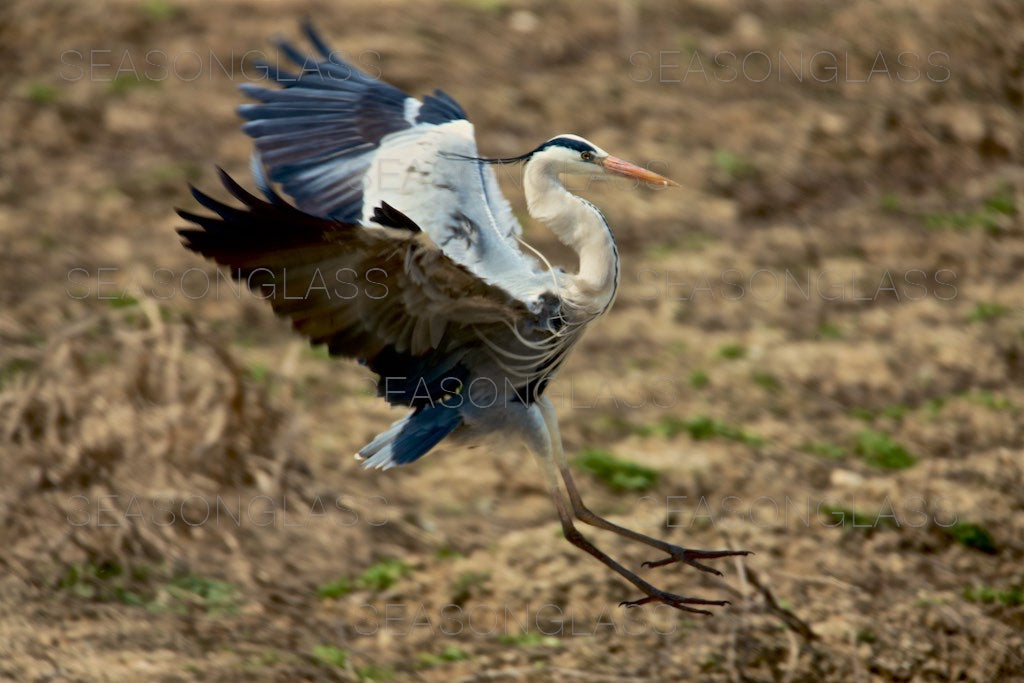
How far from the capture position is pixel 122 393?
5.15 metres

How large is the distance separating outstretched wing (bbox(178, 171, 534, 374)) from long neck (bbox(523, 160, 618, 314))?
0.22 meters

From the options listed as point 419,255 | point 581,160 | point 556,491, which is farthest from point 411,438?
point 581,160

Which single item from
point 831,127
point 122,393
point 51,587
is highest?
point 831,127

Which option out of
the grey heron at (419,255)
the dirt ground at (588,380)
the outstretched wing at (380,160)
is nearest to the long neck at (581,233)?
the grey heron at (419,255)

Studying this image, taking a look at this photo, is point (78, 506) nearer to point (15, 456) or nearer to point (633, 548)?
point (15, 456)

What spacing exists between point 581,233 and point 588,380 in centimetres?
261

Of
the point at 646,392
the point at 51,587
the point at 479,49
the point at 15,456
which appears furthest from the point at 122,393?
the point at 479,49

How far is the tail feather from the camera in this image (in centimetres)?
372

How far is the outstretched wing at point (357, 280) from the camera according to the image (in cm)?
313

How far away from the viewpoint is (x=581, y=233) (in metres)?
3.84

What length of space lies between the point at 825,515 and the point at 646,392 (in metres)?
1.34

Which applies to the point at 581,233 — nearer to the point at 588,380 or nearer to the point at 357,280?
the point at 357,280

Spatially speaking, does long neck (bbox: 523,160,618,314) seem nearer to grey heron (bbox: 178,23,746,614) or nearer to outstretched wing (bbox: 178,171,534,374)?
grey heron (bbox: 178,23,746,614)

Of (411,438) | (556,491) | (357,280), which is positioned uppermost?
(357,280)
